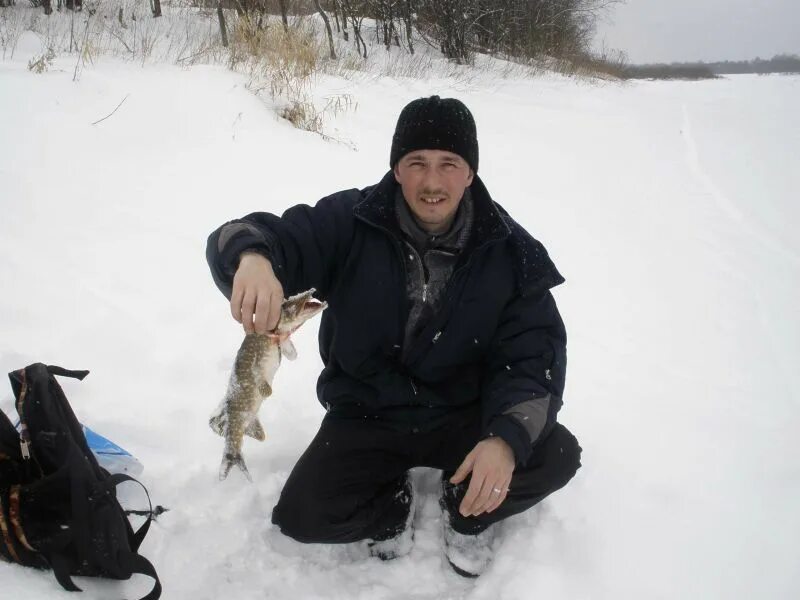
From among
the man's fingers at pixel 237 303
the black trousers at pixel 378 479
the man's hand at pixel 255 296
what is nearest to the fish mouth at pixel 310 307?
the man's hand at pixel 255 296

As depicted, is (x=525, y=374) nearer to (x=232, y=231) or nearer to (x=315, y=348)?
(x=232, y=231)

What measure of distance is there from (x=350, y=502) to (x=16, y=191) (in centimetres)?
361

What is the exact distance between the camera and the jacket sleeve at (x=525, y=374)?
191 cm

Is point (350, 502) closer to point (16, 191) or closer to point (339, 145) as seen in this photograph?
point (16, 191)

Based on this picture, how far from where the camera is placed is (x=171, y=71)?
653cm

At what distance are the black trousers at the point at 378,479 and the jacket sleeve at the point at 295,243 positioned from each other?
0.66 meters

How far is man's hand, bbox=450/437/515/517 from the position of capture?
5.98 feet

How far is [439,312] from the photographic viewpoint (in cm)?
210

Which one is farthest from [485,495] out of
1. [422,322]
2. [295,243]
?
[295,243]

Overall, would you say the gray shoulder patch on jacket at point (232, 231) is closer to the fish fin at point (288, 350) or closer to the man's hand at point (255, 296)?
the man's hand at point (255, 296)

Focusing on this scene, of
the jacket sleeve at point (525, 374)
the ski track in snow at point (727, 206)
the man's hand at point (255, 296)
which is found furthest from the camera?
the ski track in snow at point (727, 206)

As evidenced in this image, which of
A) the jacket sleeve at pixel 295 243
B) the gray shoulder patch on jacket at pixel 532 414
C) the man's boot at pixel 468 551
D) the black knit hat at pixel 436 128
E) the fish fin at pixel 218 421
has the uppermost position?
the black knit hat at pixel 436 128

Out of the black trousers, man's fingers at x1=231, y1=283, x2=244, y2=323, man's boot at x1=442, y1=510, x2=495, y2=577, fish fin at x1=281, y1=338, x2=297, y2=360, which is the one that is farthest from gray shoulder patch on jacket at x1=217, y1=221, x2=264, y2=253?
man's boot at x1=442, y1=510, x2=495, y2=577

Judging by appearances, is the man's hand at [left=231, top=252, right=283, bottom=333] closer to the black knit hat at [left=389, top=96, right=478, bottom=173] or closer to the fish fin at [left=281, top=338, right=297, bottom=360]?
the fish fin at [left=281, top=338, right=297, bottom=360]
